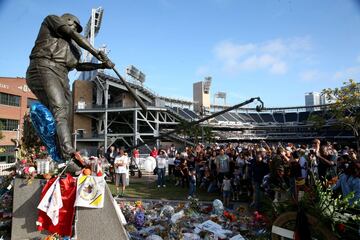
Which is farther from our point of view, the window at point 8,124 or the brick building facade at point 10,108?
the window at point 8,124

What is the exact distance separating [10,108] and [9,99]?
122cm

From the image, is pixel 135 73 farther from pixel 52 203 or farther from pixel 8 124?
pixel 52 203

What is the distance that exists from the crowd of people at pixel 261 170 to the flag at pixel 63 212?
370cm

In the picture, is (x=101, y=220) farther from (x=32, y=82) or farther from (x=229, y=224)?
(x=229, y=224)

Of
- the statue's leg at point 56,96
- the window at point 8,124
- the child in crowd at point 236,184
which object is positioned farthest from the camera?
the window at point 8,124

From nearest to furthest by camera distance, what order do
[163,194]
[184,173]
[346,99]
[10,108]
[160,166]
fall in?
[163,194] < [160,166] < [184,173] < [346,99] < [10,108]

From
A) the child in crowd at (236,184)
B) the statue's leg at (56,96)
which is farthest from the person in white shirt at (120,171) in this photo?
the statue's leg at (56,96)

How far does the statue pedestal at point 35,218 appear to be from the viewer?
13.3 feet

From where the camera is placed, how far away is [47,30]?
15.6 feet

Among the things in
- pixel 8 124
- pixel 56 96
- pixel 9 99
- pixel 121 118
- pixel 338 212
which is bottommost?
pixel 338 212

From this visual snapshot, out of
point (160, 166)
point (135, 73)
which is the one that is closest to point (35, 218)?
point (160, 166)

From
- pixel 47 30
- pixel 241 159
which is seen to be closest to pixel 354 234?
pixel 47 30

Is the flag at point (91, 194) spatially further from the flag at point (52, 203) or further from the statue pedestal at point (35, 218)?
the flag at point (52, 203)

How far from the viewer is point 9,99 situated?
127ft
